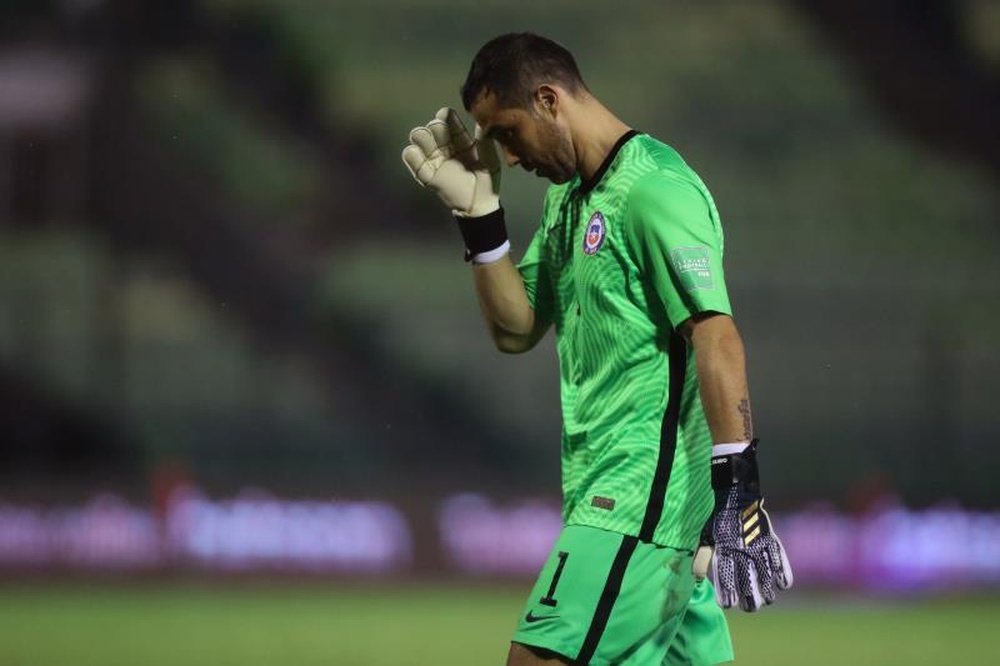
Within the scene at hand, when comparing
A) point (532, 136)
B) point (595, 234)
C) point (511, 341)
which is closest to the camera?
point (595, 234)

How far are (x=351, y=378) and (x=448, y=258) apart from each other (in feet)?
6.95

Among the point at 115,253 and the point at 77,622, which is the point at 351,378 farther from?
the point at 77,622

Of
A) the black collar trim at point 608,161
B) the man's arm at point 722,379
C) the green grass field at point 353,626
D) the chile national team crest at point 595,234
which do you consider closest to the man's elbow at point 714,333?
the man's arm at point 722,379

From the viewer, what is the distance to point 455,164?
4570 millimetres

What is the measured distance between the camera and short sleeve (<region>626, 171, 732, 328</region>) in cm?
391

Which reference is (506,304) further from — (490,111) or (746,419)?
(746,419)

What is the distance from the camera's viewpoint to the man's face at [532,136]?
4.26 meters

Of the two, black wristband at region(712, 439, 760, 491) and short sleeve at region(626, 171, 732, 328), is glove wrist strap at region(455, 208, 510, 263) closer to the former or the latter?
short sleeve at region(626, 171, 732, 328)

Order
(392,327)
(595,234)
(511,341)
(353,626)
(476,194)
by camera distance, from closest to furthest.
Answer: (595,234)
(476,194)
(511,341)
(353,626)
(392,327)

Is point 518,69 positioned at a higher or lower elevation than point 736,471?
higher

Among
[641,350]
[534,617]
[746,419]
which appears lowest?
[534,617]

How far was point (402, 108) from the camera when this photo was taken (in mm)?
17516

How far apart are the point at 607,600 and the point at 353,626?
6.50 m

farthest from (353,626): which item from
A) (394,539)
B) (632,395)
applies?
(632,395)
